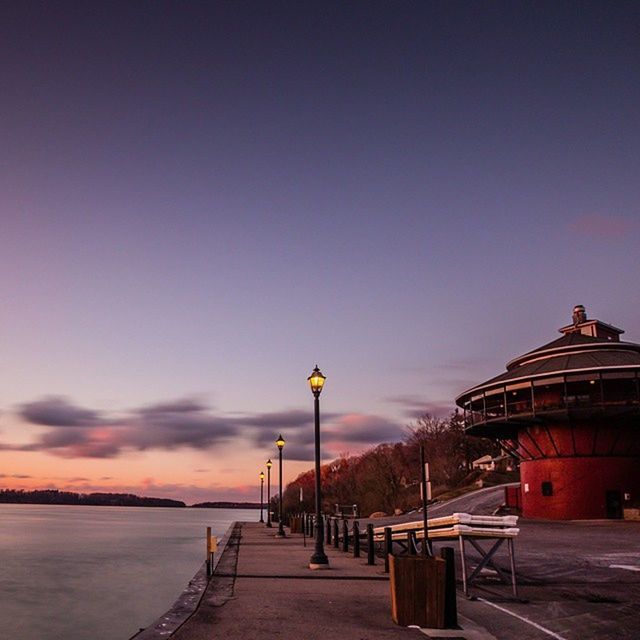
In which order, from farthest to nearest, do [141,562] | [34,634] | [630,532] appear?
[141,562] < [630,532] < [34,634]

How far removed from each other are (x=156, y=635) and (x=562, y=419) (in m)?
40.1

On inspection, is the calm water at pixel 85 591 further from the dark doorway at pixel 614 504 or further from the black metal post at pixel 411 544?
the dark doorway at pixel 614 504

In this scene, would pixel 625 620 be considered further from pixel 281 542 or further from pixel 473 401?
pixel 473 401

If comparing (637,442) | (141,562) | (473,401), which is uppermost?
(473,401)

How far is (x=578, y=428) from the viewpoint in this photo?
44531 millimetres

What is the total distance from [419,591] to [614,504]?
128ft

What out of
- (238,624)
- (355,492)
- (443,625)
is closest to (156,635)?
(238,624)

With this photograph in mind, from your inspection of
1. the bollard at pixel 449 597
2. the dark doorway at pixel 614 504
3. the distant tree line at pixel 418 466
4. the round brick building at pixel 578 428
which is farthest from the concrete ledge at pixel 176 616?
the distant tree line at pixel 418 466

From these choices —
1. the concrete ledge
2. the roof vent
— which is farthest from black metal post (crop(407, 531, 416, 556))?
the roof vent

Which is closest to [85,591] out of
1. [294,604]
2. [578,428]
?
[294,604]

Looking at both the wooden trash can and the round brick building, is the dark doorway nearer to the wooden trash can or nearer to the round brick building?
the round brick building

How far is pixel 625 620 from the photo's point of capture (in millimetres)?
10469

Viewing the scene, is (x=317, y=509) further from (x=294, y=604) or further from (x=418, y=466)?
(x=418, y=466)

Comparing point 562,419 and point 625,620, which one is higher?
point 562,419
